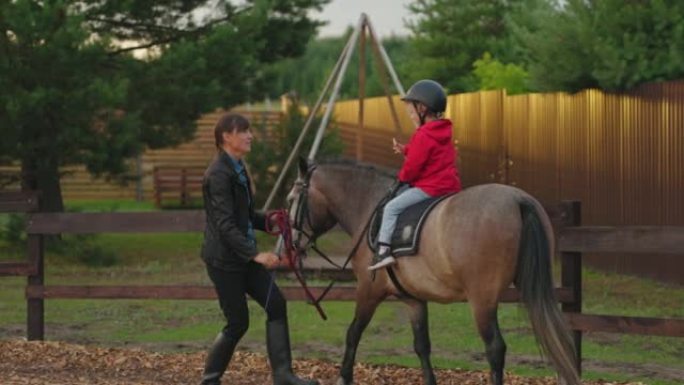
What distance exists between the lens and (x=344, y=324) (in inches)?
553

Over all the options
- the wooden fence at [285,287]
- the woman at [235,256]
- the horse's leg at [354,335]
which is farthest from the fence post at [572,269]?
the woman at [235,256]

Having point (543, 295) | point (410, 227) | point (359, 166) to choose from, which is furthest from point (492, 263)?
point (359, 166)

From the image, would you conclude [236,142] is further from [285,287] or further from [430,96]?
[285,287]

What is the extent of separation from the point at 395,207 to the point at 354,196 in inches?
35.6

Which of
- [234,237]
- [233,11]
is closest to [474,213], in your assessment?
[234,237]

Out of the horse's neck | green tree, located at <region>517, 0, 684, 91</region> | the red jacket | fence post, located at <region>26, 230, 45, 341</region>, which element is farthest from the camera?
green tree, located at <region>517, 0, 684, 91</region>

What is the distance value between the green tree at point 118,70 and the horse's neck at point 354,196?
925 cm

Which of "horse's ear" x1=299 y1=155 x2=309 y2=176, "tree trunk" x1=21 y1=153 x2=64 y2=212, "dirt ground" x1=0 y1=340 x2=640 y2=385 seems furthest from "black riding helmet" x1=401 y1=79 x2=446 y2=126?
"tree trunk" x1=21 y1=153 x2=64 y2=212

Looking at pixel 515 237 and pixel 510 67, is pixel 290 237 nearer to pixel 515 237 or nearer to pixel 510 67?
pixel 515 237

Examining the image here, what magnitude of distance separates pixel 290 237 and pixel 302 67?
6730cm

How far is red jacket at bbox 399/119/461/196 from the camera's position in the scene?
903 cm

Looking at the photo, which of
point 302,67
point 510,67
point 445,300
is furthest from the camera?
point 302,67

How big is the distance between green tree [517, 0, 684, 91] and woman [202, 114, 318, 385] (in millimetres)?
9834

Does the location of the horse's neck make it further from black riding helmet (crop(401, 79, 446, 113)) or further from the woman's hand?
the woman's hand
